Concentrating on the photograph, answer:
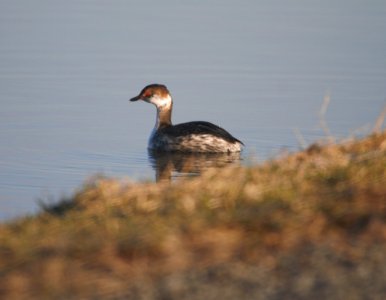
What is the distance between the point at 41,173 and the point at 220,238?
787 cm

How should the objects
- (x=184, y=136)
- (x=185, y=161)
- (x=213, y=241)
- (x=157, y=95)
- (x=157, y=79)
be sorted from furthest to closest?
(x=157, y=79), (x=157, y=95), (x=184, y=136), (x=185, y=161), (x=213, y=241)

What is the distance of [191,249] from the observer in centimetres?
516

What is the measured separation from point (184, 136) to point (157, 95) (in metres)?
1.44

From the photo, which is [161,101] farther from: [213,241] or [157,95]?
[213,241]

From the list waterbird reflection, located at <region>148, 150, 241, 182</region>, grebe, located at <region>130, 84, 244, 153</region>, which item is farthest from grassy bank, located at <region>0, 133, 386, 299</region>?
grebe, located at <region>130, 84, 244, 153</region>

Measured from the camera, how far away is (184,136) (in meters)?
15.7

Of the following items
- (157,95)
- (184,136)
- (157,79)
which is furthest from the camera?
(157,79)

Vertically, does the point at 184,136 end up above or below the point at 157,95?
below

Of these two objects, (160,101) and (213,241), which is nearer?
(213,241)

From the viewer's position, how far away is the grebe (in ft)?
49.2

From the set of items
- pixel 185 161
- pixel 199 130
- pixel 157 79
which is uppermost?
pixel 157 79

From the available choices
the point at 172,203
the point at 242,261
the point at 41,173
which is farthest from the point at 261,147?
the point at 242,261

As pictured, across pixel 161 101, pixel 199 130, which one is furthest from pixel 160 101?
pixel 199 130

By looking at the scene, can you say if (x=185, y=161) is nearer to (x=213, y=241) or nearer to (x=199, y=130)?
(x=199, y=130)
